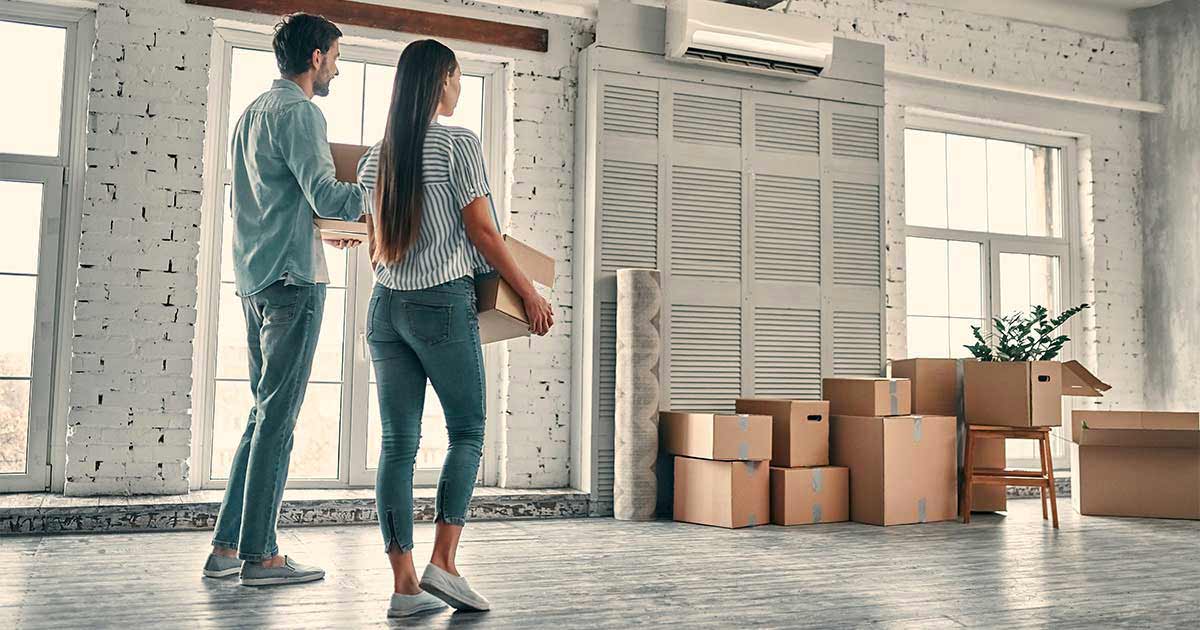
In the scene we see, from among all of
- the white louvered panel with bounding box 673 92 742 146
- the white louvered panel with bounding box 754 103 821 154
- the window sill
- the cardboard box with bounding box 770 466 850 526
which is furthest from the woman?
the white louvered panel with bounding box 754 103 821 154

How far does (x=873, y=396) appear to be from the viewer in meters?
4.56

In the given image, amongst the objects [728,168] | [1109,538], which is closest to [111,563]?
[728,168]

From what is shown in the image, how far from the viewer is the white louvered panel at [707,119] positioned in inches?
202

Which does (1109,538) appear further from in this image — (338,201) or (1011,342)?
(338,201)

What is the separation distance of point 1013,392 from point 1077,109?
2.84 m

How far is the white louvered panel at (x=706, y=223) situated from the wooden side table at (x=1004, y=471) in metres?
1.43

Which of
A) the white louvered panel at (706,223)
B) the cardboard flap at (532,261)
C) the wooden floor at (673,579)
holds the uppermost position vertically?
the white louvered panel at (706,223)

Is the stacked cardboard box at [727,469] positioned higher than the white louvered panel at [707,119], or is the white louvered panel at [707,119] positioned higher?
the white louvered panel at [707,119]

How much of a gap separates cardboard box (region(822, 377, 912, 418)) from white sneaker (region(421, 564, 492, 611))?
8.62 ft

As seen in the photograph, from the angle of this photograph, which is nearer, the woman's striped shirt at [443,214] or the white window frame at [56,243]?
the woman's striped shirt at [443,214]

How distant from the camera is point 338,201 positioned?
260 cm

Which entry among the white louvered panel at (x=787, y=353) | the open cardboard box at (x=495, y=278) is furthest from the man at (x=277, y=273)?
the white louvered panel at (x=787, y=353)

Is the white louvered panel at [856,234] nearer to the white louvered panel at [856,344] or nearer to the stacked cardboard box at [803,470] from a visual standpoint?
the white louvered panel at [856,344]

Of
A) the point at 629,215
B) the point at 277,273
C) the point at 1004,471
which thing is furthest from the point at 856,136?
the point at 277,273
